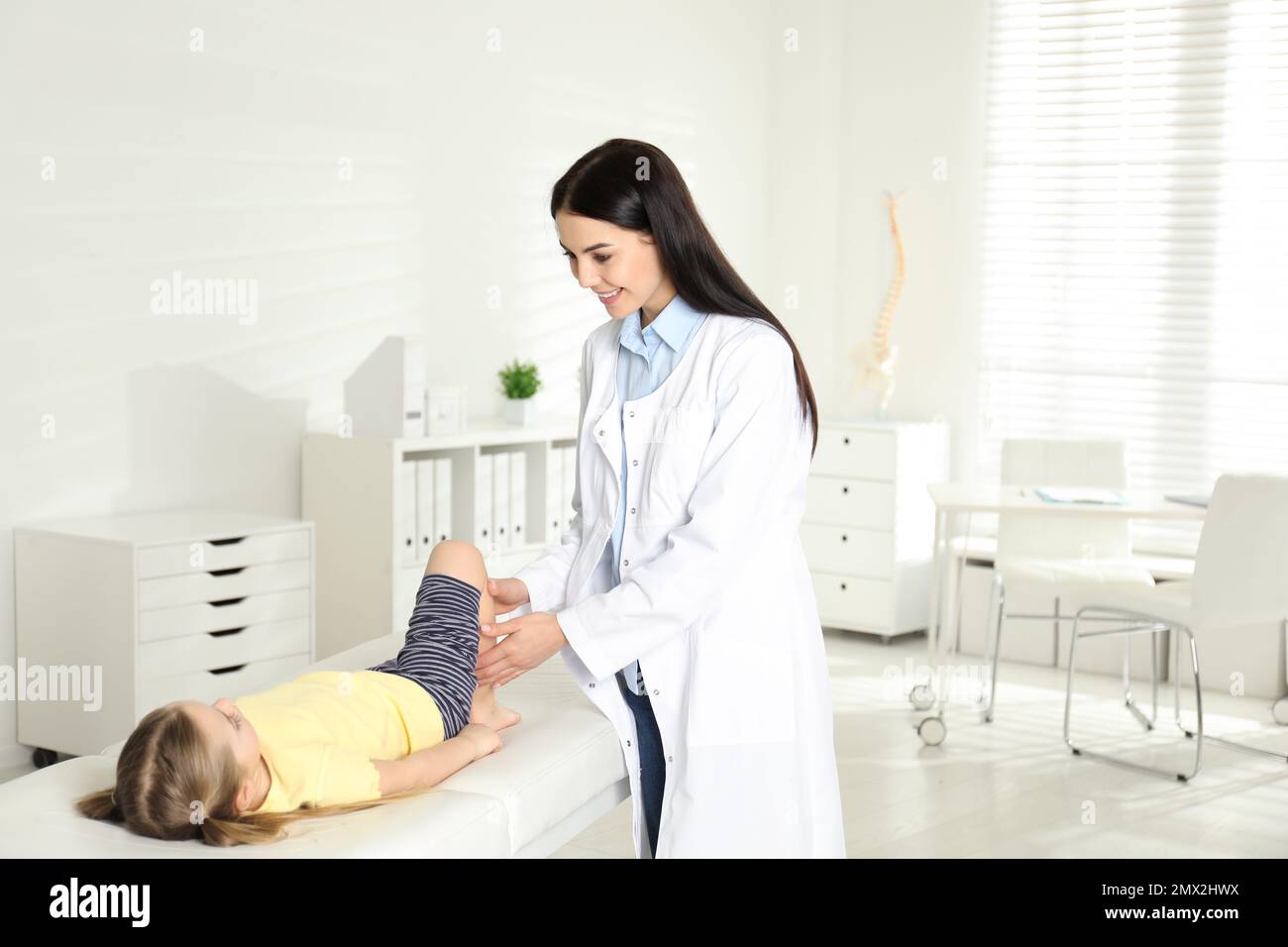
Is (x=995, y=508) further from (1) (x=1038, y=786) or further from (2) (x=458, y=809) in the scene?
(2) (x=458, y=809)

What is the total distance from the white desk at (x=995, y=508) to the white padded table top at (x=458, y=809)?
2018 millimetres

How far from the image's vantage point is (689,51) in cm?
531

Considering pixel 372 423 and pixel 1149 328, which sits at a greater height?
pixel 1149 328

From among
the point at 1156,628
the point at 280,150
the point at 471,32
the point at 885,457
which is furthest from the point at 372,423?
the point at 1156,628

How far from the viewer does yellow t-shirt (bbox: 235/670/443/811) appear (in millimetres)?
1638

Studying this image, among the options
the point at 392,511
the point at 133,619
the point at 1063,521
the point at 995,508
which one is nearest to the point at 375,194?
the point at 392,511

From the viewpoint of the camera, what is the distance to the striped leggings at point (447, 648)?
189cm

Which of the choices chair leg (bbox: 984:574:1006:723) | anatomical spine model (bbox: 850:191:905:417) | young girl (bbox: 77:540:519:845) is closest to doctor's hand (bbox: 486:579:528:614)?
young girl (bbox: 77:540:519:845)

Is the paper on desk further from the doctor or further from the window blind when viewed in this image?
the doctor

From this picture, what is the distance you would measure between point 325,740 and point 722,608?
0.52 metres

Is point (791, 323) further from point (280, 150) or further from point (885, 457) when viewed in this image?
point (280, 150)

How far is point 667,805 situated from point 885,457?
3322mm

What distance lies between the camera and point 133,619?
3.12 m
